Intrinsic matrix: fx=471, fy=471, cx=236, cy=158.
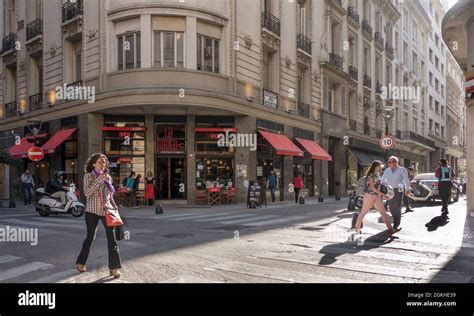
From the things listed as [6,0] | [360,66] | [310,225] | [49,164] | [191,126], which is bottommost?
[310,225]

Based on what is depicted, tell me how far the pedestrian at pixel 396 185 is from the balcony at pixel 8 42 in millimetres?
25691

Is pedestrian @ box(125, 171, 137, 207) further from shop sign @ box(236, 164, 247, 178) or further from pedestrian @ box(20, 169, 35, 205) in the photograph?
pedestrian @ box(20, 169, 35, 205)

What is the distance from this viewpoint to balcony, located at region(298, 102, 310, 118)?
2862cm

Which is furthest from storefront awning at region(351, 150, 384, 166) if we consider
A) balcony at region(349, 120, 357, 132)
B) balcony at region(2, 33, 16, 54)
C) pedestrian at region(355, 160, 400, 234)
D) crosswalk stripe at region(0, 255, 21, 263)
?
crosswalk stripe at region(0, 255, 21, 263)

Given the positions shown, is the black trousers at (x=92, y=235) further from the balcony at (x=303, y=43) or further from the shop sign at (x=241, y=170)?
the balcony at (x=303, y=43)

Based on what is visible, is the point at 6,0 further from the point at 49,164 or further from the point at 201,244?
the point at 201,244

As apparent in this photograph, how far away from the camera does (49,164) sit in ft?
83.5

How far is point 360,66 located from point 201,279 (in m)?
35.3

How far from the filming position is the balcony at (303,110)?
28625 mm

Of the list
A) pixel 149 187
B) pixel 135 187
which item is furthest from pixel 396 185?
pixel 135 187

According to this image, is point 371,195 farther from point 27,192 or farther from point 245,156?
point 27,192

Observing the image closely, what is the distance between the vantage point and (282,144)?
24688 mm

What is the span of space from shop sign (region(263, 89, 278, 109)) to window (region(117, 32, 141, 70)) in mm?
6947
